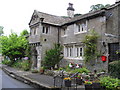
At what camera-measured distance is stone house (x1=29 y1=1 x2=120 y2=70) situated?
Result: 38.7ft

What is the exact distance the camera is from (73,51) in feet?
52.6

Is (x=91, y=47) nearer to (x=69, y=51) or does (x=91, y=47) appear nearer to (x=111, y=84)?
(x=69, y=51)

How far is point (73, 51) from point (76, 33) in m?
2.37

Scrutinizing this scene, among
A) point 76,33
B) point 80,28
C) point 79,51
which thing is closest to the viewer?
point 79,51

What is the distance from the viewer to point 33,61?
64.2 ft

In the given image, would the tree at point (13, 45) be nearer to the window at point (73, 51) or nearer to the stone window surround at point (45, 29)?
the stone window surround at point (45, 29)

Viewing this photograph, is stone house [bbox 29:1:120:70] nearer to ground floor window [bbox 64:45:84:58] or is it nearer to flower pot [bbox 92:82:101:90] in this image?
ground floor window [bbox 64:45:84:58]

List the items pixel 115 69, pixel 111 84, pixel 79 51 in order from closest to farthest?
pixel 111 84 < pixel 115 69 < pixel 79 51

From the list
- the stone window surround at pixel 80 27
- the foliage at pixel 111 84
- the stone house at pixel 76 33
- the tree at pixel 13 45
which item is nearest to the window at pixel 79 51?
the stone house at pixel 76 33

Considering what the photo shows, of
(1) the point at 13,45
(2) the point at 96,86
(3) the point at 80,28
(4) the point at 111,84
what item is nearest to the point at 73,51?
(3) the point at 80,28

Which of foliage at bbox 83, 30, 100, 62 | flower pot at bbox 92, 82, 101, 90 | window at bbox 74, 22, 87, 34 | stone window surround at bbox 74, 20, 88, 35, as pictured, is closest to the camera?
flower pot at bbox 92, 82, 101, 90

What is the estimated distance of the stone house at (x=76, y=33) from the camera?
11797 millimetres

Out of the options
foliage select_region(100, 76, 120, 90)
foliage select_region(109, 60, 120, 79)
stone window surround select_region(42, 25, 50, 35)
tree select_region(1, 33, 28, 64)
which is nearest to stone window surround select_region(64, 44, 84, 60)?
stone window surround select_region(42, 25, 50, 35)

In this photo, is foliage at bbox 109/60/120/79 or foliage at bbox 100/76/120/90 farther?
foliage at bbox 109/60/120/79
